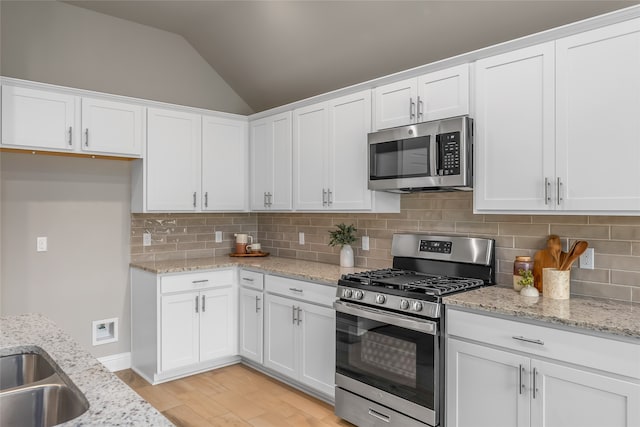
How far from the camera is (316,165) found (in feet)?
11.8

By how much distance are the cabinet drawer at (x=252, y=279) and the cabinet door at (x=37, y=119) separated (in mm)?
1660

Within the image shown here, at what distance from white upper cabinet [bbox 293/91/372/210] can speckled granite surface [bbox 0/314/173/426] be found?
2088mm

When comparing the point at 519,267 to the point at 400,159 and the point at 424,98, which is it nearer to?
the point at 400,159

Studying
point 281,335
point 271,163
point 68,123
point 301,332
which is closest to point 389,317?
point 301,332

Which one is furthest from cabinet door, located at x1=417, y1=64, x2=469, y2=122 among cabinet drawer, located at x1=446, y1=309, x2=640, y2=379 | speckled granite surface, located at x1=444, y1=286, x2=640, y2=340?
cabinet drawer, located at x1=446, y1=309, x2=640, y2=379

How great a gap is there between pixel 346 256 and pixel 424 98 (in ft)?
4.61

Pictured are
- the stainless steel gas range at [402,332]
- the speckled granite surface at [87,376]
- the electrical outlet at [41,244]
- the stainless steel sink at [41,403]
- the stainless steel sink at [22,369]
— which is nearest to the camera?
the speckled granite surface at [87,376]

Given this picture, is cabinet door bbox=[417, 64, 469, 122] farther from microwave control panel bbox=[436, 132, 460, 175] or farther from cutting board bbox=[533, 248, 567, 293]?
cutting board bbox=[533, 248, 567, 293]

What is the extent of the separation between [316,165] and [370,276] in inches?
44.4

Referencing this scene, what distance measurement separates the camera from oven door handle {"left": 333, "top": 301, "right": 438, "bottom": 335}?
238cm

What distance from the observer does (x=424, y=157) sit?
2738mm

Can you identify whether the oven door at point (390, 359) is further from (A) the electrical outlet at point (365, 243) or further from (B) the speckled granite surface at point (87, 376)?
(B) the speckled granite surface at point (87, 376)

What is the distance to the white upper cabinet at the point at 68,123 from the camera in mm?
3084

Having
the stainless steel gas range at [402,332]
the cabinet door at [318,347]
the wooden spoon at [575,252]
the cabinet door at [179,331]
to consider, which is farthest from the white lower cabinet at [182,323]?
the wooden spoon at [575,252]
